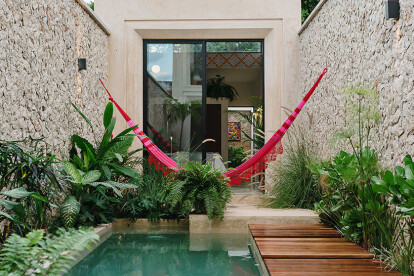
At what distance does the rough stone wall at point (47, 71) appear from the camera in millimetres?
2998

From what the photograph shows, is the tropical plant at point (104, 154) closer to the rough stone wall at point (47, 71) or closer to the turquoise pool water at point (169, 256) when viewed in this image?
the rough stone wall at point (47, 71)

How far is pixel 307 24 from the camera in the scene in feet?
17.6

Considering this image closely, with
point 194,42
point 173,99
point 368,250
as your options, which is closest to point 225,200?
point 368,250

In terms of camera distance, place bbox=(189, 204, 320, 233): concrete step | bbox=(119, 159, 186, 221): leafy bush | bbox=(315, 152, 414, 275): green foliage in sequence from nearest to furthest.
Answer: bbox=(315, 152, 414, 275): green foliage < bbox=(189, 204, 320, 233): concrete step < bbox=(119, 159, 186, 221): leafy bush

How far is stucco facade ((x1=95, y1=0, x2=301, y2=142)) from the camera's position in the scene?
19.3ft

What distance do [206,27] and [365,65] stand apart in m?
3.07

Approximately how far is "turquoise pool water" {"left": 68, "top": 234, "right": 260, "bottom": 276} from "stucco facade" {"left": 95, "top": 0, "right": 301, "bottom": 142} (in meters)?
2.48

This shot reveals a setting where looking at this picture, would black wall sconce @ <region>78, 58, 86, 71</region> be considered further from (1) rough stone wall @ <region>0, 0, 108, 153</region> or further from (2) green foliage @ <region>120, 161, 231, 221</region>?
(2) green foliage @ <region>120, 161, 231, 221</region>

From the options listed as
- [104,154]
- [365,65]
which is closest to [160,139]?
[104,154]

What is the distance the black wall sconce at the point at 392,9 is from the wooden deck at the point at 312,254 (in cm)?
151

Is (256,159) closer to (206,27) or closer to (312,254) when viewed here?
(312,254)

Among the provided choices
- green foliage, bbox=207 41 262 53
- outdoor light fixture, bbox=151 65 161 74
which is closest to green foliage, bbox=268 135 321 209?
green foliage, bbox=207 41 262 53

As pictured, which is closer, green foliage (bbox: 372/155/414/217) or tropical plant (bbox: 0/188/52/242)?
green foliage (bbox: 372/155/414/217)

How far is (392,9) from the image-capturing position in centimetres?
271
